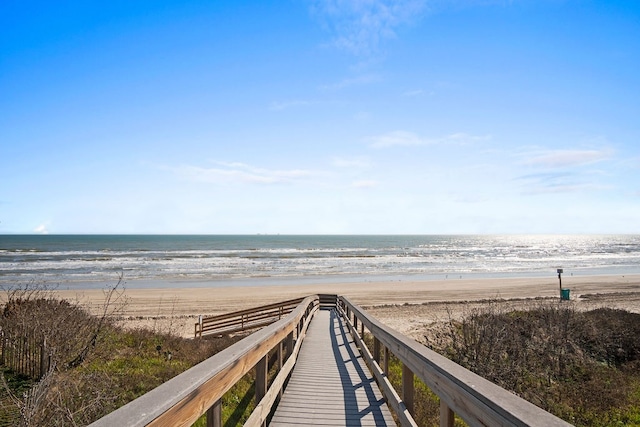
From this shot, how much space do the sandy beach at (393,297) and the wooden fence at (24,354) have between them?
361 inches

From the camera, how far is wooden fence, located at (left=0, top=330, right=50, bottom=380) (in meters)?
8.48

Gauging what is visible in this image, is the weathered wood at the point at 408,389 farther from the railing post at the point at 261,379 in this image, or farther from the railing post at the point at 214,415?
the railing post at the point at 214,415

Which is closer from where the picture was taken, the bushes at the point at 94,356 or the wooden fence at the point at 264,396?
the wooden fence at the point at 264,396

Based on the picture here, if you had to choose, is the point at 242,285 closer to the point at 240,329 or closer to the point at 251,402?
the point at 240,329

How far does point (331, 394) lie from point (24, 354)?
725cm

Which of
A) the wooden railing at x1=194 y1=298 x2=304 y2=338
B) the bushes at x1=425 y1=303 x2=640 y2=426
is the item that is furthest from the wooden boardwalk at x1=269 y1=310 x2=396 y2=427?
the wooden railing at x1=194 y1=298 x2=304 y2=338

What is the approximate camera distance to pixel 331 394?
17.9 ft

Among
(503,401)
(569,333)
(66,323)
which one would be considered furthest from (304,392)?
(569,333)

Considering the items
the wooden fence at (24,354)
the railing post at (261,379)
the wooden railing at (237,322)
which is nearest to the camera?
the railing post at (261,379)

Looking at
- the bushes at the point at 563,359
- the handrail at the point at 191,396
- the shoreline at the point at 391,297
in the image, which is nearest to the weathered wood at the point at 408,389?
the handrail at the point at 191,396

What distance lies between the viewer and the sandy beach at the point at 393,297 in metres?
22.0

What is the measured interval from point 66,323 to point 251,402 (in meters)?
5.65

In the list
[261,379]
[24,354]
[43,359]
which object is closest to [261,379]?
[261,379]

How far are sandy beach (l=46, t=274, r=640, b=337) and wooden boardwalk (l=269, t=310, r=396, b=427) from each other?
34.3ft
